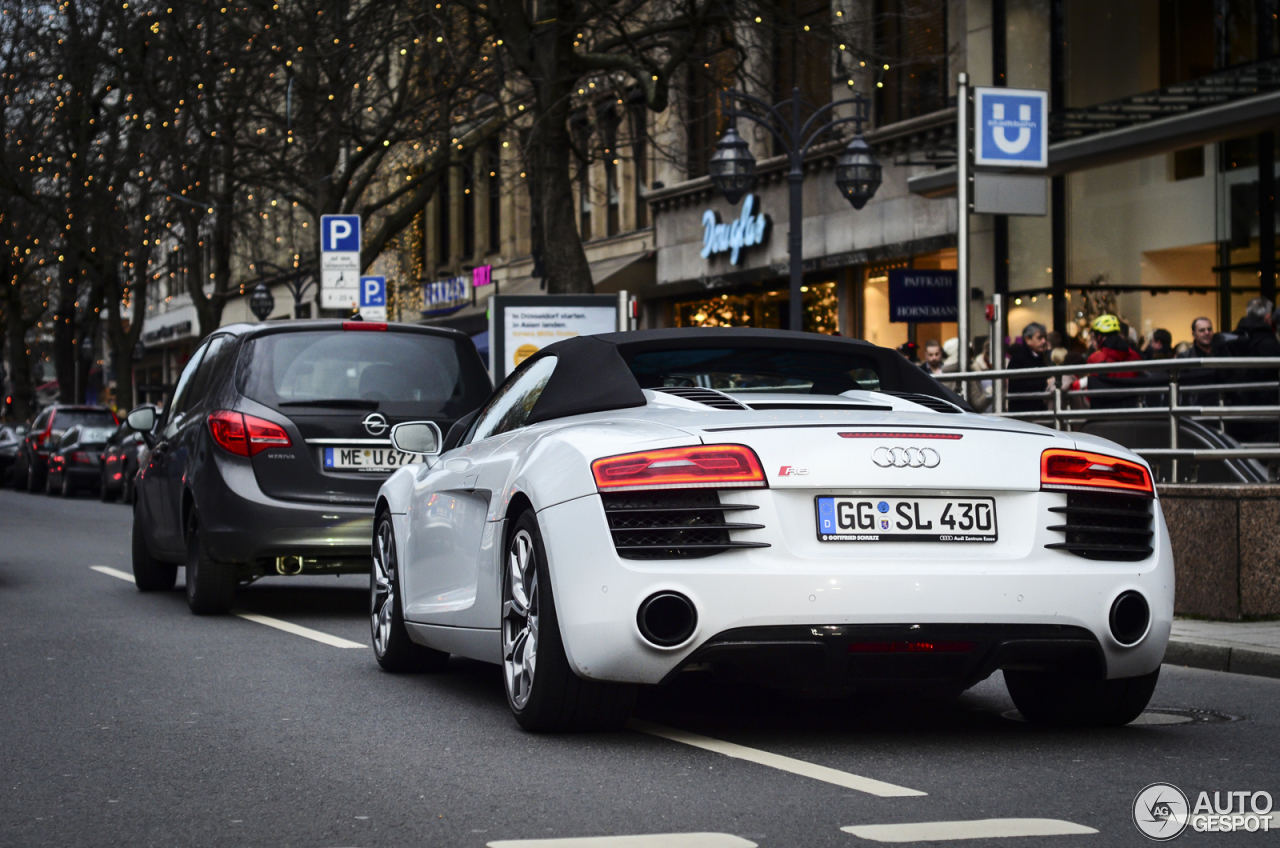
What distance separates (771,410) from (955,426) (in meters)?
0.61

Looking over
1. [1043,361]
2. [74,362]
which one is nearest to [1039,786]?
[1043,361]

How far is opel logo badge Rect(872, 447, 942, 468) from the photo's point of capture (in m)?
5.83

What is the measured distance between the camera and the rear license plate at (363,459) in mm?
10695

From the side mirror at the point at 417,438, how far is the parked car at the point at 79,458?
89.5ft

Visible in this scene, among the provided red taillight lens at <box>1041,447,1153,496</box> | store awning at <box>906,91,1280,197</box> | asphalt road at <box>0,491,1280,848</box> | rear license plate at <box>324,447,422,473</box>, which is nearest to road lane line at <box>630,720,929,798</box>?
asphalt road at <box>0,491,1280,848</box>

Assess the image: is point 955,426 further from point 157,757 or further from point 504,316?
point 504,316

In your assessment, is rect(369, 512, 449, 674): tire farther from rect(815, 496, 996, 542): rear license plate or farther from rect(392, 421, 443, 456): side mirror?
rect(815, 496, 996, 542): rear license plate

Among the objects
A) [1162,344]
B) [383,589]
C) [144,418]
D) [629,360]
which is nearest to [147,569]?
[144,418]

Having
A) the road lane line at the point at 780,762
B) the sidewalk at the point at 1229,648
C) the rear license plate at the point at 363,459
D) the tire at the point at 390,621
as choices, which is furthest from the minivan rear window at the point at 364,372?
the road lane line at the point at 780,762

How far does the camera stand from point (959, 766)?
18.9 feet

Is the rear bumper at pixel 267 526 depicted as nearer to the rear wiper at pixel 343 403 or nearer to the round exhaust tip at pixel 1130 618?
the rear wiper at pixel 343 403

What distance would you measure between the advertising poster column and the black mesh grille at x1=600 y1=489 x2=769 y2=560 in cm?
1491

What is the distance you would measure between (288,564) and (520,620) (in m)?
4.47

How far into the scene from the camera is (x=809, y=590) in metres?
5.71
